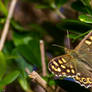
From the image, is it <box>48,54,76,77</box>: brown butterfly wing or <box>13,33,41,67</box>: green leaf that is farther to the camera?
<box>13,33,41,67</box>: green leaf

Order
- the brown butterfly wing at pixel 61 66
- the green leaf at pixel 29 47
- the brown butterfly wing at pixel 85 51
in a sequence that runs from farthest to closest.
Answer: the green leaf at pixel 29 47 → the brown butterfly wing at pixel 85 51 → the brown butterfly wing at pixel 61 66

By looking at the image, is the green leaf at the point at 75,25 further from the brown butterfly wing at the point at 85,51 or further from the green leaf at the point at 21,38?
the green leaf at the point at 21,38

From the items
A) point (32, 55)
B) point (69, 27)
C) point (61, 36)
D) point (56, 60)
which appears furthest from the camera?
point (61, 36)

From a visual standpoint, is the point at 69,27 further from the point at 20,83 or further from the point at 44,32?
the point at 44,32

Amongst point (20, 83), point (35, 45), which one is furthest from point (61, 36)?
point (20, 83)

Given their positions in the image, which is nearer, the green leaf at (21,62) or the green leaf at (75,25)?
the green leaf at (75,25)

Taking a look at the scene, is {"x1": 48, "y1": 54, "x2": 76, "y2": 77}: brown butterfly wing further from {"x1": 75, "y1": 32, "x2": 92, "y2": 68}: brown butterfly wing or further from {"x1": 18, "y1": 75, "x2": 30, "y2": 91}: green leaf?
{"x1": 18, "y1": 75, "x2": 30, "y2": 91}: green leaf

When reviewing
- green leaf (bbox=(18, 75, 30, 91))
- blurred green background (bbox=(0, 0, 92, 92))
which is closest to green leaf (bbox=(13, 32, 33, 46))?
blurred green background (bbox=(0, 0, 92, 92))

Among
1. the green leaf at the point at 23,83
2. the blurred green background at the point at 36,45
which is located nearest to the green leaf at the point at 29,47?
the blurred green background at the point at 36,45
